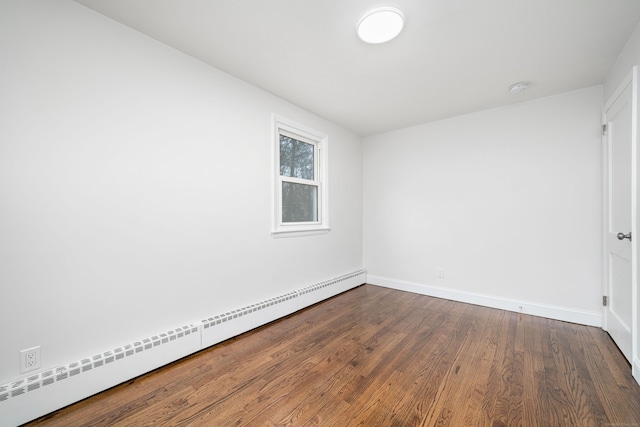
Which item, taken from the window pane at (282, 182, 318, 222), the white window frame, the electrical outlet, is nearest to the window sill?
the white window frame

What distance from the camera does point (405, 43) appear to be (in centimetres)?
195

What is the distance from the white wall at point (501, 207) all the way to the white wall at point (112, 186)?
7.61ft

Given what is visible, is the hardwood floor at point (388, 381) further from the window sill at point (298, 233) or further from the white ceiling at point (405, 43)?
the white ceiling at point (405, 43)

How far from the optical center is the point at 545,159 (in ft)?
9.32

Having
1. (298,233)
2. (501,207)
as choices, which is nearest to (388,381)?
(298,233)

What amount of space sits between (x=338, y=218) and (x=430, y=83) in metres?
2.05

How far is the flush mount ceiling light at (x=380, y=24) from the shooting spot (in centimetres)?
166

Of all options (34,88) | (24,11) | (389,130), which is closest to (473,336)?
(389,130)

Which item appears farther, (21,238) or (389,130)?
(389,130)

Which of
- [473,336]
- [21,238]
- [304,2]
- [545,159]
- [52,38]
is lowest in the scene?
[473,336]

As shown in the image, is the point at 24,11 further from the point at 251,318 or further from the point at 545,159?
the point at 545,159

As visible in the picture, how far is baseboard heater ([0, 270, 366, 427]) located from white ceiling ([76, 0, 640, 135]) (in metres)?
→ 2.28

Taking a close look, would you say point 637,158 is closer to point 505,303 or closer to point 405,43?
point 405,43

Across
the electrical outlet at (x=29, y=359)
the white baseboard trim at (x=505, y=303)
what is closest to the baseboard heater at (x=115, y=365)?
the electrical outlet at (x=29, y=359)
